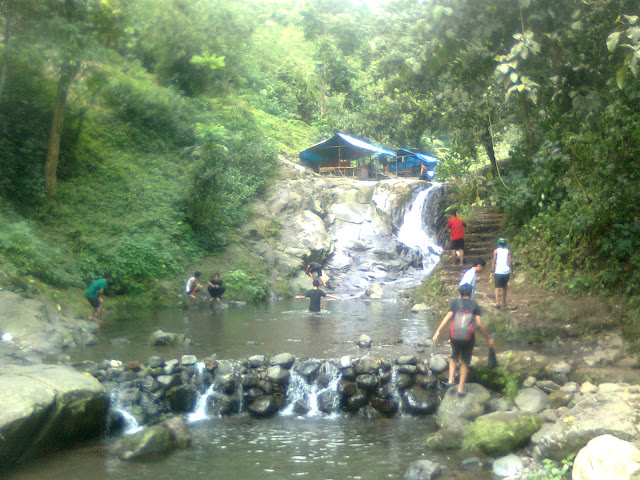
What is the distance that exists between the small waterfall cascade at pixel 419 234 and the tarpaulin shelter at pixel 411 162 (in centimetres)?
849

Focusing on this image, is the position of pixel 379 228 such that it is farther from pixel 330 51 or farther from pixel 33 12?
pixel 330 51

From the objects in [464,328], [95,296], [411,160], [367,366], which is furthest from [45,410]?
[411,160]

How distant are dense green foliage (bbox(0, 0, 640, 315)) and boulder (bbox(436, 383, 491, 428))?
412cm

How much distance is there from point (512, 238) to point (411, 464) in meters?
10.5

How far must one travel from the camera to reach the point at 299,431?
8.58 meters

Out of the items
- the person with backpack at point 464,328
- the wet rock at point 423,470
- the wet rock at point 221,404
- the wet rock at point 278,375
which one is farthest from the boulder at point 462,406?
the wet rock at point 221,404

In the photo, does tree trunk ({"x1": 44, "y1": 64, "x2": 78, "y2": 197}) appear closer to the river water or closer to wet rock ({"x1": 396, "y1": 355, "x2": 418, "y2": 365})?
the river water

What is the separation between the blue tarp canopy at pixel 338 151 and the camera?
31328 millimetres

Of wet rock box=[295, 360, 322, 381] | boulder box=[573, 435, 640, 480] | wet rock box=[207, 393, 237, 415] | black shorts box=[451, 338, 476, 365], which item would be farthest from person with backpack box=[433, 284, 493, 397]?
wet rock box=[207, 393, 237, 415]

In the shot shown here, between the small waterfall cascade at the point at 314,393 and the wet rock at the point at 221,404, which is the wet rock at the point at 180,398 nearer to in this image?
the wet rock at the point at 221,404

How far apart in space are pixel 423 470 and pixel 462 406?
6.08 feet

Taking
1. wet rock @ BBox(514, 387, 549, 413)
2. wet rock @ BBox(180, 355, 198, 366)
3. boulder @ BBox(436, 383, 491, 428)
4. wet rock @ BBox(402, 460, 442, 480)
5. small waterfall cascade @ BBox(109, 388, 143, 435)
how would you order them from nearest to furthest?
1. wet rock @ BBox(402, 460, 442, 480)
2. wet rock @ BBox(514, 387, 549, 413)
3. boulder @ BBox(436, 383, 491, 428)
4. small waterfall cascade @ BBox(109, 388, 143, 435)
5. wet rock @ BBox(180, 355, 198, 366)

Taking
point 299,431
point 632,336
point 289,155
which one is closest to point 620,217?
point 632,336

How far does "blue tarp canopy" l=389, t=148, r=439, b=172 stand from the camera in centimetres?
3488
